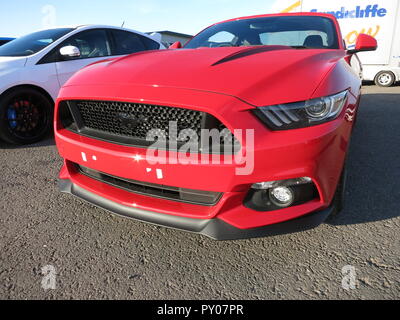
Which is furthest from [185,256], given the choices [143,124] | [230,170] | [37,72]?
[37,72]

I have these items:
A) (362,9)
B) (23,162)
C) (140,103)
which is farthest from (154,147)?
(362,9)

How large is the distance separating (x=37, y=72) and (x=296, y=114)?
3.20 metres

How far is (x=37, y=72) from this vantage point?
3.26 meters

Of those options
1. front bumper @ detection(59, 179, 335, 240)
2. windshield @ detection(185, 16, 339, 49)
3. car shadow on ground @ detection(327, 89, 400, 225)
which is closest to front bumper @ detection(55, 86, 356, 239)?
front bumper @ detection(59, 179, 335, 240)

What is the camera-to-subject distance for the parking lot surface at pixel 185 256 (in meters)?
1.30

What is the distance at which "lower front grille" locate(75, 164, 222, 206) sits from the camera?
136 cm

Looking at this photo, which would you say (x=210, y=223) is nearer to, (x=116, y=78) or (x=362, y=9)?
(x=116, y=78)

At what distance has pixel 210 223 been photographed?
1315 mm

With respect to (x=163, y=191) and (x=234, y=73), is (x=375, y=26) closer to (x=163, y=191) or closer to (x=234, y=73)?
(x=234, y=73)

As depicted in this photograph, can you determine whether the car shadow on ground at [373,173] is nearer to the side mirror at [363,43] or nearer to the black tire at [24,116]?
the side mirror at [363,43]

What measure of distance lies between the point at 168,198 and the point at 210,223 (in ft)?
0.86

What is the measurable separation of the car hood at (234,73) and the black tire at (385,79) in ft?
25.7

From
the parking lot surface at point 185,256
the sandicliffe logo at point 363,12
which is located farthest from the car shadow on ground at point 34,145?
the sandicliffe logo at point 363,12

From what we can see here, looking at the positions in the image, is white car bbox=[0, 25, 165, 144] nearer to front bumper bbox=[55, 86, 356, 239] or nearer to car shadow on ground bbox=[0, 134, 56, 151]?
car shadow on ground bbox=[0, 134, 56, 151]
